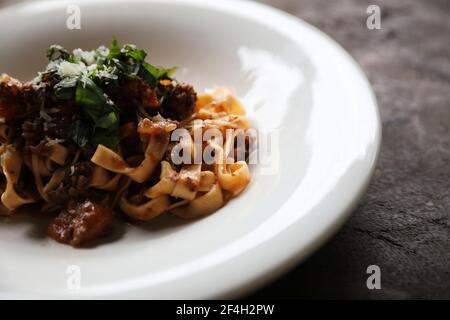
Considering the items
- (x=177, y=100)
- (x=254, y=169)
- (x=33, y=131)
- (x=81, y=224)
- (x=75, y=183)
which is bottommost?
(x=81, y=224)

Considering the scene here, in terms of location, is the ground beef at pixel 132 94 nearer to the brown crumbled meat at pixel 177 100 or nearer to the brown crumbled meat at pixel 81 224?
the brown crumbled meat at pixel 177 100

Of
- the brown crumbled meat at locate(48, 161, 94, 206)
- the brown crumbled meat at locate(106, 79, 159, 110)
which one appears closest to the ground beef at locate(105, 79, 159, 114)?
the brown crumbled meat at locate(106, 79, 159, 110)

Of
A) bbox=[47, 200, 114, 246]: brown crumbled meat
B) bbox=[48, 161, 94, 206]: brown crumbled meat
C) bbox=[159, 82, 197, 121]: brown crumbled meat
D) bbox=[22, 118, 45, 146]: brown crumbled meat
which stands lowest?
bbox=[47, 200, 114, 246]: brown crumbled meat

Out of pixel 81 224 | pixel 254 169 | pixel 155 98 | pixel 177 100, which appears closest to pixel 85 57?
pixel 155 98

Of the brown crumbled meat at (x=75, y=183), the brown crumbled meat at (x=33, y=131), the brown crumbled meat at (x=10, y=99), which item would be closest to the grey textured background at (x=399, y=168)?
the brown crumbled meat at (x=75, y=183)

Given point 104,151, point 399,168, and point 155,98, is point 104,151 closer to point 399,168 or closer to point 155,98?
point 155,98

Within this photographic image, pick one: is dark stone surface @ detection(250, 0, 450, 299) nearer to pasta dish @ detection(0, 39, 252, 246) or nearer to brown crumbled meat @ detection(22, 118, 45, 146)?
pasta dish @ detection(0, 39, 252, 246)
